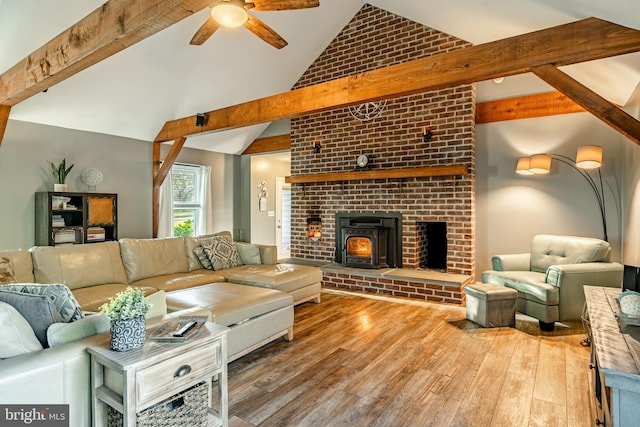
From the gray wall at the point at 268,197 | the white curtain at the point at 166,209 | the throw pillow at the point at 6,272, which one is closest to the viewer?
the throw pillow at the point at 6,272

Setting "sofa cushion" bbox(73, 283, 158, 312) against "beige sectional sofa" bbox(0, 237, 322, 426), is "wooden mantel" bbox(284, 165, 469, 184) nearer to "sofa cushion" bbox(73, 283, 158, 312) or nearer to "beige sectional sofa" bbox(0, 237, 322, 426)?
"beige sectional sofa" bbox(0, 237, 322, 426)

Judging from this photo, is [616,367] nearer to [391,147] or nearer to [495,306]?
[495,306]

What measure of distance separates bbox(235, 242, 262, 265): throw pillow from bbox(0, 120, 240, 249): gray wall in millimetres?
2039

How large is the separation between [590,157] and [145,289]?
4.87 m

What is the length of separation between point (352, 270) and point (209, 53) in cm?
362

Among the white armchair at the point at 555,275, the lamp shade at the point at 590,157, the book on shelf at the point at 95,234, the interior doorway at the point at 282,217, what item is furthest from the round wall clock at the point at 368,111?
the book on shelf at the point at 95,234

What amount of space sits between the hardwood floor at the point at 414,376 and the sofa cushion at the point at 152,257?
162 cm

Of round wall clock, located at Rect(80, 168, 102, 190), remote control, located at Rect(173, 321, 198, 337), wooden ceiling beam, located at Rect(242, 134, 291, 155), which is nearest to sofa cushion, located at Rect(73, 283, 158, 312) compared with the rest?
remote control, located at Rect(173, 321, 198, 337)

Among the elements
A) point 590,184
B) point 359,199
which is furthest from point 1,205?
point 590,184

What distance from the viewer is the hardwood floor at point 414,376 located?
2119 millimetres

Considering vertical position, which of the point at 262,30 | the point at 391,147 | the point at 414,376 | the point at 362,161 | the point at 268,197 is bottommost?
the point at 414,376

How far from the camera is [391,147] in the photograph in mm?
5254

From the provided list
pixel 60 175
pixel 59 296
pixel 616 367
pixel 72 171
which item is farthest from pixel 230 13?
pixel 72 171

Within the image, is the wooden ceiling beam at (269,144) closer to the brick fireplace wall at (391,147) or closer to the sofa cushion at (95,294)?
the brick fireplace wall at (391,147)
